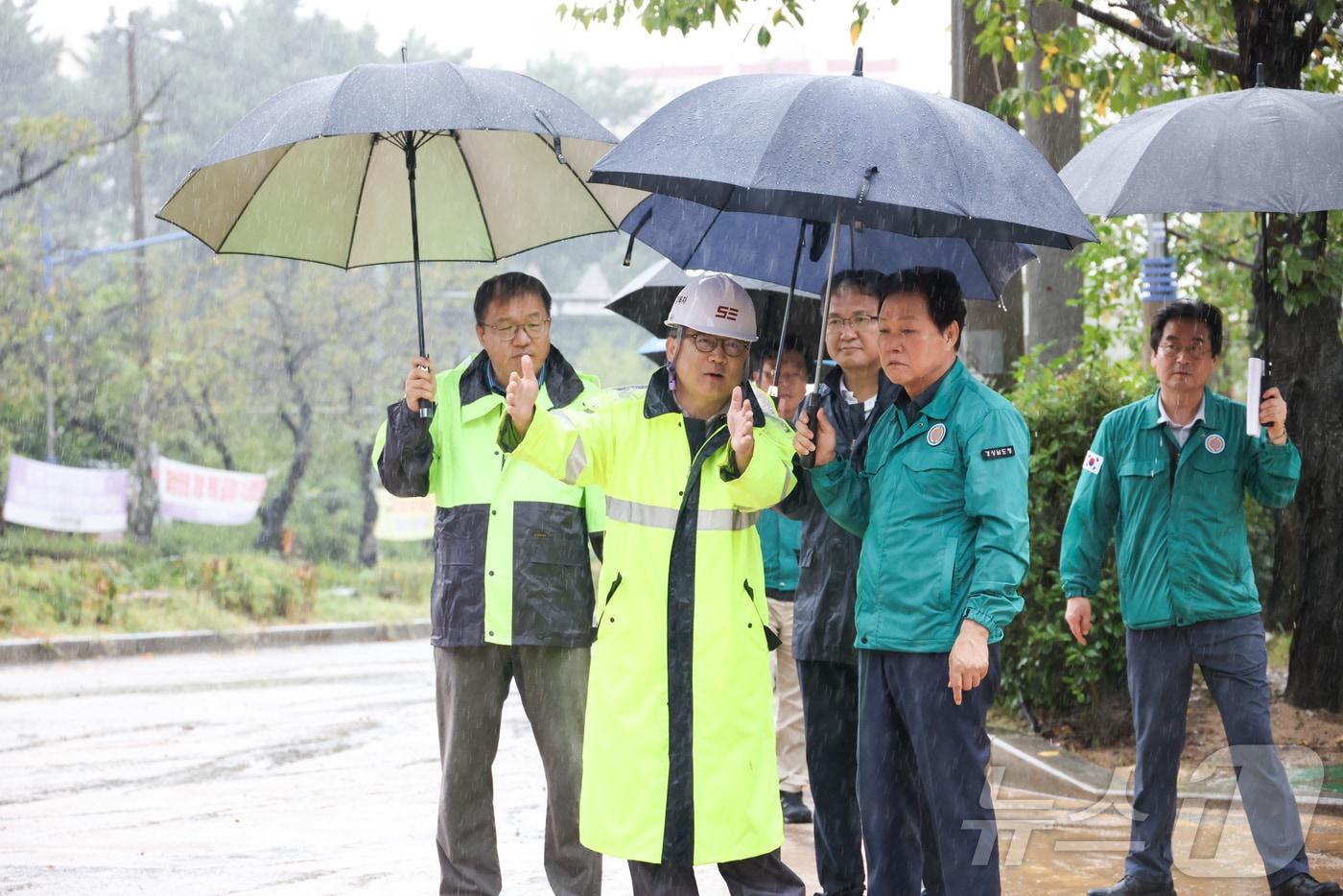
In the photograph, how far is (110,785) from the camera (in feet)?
30.2

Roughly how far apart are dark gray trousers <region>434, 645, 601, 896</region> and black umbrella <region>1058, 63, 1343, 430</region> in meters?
2.46

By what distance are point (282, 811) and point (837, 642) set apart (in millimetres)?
3860

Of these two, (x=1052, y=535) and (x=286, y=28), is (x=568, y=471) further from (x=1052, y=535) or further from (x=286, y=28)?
(x=286, y=28)

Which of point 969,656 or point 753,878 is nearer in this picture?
point 969,656

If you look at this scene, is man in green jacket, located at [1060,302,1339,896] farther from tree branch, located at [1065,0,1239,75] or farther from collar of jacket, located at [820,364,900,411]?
tree branch, located at [1065,0,1239,75]

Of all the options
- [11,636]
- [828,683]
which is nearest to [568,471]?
[828,683]

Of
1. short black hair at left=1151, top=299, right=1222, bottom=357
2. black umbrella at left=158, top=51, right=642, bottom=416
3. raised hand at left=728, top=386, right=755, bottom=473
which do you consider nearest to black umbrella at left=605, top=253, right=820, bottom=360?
black umbrella at left=158, top=51, right=642, bottom=416

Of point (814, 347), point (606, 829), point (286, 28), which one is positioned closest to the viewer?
point (606, 829)

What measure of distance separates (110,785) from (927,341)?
20.4ft

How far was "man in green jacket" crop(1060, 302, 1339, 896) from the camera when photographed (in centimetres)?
582

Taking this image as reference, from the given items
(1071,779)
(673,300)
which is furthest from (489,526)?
(1071,779)

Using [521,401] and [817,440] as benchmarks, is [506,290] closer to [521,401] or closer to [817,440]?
[521,401]

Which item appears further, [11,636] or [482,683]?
[11,636]

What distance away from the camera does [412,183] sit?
5.46m
